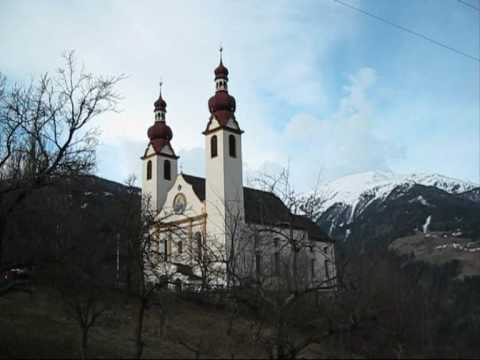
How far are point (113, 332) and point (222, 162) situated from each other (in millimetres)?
26517

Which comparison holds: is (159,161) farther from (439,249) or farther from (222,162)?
(439,249)

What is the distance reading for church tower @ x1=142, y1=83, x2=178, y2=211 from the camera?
192ft

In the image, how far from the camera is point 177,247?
172 ft

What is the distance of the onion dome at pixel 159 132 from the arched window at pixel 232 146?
10.7m

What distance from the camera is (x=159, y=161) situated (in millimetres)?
58906

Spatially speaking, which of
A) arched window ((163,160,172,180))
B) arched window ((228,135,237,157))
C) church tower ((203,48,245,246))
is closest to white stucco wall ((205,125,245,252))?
church tower ((203,48,245,246))

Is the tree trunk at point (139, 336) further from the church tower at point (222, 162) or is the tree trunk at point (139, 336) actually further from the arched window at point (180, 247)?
the arched window at point (180, 247)

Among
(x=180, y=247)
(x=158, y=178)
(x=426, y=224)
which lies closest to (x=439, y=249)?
(x=426, y=224)

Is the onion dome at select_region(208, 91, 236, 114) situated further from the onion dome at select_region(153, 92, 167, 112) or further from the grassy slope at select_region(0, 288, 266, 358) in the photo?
the grassy slope at select_region(0, 288, 266, 358)

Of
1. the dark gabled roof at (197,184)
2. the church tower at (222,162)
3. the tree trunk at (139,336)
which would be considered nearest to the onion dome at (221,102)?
the church tower at (222,162)

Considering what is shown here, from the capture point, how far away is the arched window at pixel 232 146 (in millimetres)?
51344

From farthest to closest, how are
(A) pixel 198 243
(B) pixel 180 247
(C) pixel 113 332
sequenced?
(B) pixel 180 247 → (A) pixel 198 243 → (C) pixel 113 332

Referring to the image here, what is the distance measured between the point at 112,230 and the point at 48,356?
37.8 feet

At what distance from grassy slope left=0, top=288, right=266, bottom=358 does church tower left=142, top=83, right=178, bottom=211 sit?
2437cm
